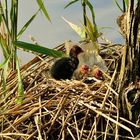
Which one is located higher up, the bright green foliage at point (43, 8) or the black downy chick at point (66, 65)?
the bright green foliage at point (43, 8)

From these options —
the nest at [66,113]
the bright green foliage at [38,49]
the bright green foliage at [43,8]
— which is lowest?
the nest at [66,113]

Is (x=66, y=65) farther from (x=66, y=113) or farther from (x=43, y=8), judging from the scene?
(x=66, y=113)

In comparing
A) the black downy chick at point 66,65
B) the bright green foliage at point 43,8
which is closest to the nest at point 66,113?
the black downy chick at point 66,65

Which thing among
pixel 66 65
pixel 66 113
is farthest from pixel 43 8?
pixel 66 113

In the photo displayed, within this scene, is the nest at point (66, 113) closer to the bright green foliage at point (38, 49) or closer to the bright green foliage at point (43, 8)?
the bright green foliage at point (38, 49)

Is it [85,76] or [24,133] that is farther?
[85,76]

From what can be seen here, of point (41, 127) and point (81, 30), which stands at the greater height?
point (81, 30)

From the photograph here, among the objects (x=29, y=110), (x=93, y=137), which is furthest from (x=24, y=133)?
(x=93, y=137)

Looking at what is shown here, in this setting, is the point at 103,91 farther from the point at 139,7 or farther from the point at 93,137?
the point at 139,7
